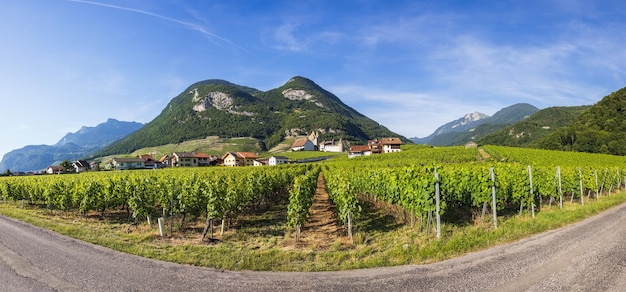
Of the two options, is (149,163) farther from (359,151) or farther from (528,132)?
(528,132)

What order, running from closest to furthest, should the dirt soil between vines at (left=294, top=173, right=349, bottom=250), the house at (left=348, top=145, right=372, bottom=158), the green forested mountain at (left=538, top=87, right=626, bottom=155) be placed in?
the dirt soil between vines at (left=294, top=173, right=349, bottom=250)
the green forested mountain at (left=538, top=87, right=626, bottom=155)
the house at (left=348, top=145, right=372, bottom=158)

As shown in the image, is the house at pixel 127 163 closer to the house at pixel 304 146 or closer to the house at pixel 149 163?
the house at pixel 149 163

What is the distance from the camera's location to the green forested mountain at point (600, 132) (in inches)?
3302

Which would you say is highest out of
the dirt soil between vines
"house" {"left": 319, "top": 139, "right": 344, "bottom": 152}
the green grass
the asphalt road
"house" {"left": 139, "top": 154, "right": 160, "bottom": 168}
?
"house" {"left": 319, "top": 139, "right": 344, "bottom": 152}

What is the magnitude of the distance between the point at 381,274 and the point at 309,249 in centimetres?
397

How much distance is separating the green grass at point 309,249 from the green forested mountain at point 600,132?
9553 centimetres

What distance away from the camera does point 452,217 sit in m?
15.9

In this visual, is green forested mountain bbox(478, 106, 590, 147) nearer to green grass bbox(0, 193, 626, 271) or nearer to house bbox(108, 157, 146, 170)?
house bbox(108, 157, 146, 170)

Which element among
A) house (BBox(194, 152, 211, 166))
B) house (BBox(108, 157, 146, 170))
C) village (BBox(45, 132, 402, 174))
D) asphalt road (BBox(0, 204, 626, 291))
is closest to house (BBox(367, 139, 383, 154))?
village (BBox(45, 132, 402, 174))

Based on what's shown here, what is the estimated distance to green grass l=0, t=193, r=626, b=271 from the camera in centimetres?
907

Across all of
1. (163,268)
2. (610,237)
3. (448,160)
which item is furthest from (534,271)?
(448,160)

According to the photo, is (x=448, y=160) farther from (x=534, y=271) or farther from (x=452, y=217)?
(x=534, y=271)

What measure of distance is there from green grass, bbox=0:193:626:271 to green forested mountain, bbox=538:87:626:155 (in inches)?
3761

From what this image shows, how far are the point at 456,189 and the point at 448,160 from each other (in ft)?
152
